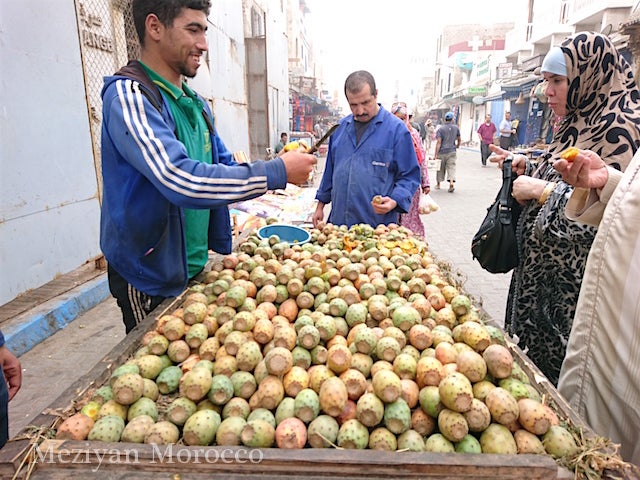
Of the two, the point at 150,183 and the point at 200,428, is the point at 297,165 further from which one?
the point at 200,428

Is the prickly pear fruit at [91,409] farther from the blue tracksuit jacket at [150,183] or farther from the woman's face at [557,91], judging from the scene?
the woman's face at [557,91]

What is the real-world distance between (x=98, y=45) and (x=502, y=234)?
5604 millimetres

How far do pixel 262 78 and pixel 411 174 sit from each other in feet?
37.4

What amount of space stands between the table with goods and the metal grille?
14.9 feet

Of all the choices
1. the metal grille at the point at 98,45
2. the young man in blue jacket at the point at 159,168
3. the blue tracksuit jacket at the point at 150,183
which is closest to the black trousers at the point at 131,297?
the young man in blue jacket at the point at 159,168

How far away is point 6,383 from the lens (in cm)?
190

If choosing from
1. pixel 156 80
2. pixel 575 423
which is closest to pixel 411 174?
pixel 156 80

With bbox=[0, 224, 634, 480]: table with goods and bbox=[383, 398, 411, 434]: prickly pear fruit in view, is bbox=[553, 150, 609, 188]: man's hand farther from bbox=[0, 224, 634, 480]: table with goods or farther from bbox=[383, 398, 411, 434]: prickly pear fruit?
bbox=[383, 398, 411, 434]: prickly pear fruit

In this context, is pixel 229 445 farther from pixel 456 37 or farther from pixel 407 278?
pixel 456 37

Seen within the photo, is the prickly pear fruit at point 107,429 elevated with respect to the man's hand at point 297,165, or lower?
lower

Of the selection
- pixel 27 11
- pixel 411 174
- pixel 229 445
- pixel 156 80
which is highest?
pixel 27 11

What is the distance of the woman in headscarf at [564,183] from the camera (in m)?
2.37

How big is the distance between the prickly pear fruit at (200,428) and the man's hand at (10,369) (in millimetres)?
1110

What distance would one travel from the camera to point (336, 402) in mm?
1416
